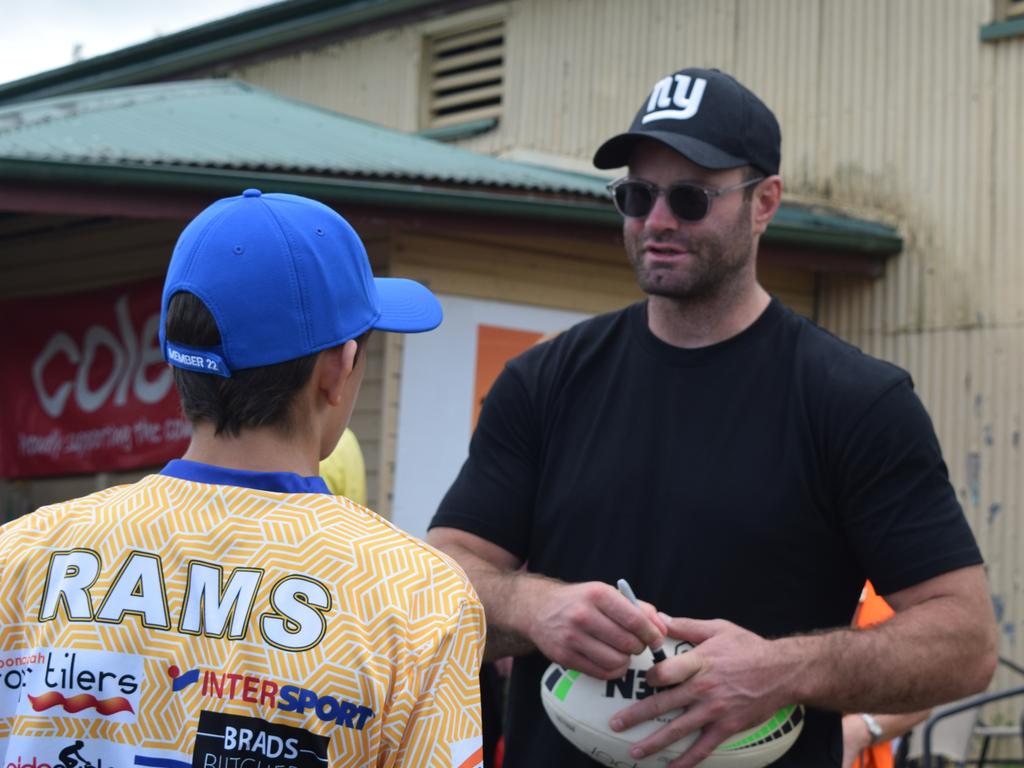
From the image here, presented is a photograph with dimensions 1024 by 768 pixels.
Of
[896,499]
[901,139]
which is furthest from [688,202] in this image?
[901,139]

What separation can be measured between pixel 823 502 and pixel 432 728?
1.15 m

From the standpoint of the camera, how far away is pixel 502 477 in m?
3.16

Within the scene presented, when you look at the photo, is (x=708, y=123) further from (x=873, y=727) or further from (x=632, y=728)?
(x=873, y=727)

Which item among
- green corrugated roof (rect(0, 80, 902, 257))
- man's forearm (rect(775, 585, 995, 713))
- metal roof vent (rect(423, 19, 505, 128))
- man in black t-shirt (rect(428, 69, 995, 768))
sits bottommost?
man's forearm (rect(775, 585, 995, 713))

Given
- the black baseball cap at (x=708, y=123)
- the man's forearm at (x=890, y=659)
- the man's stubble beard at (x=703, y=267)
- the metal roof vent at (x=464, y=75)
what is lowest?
the man's forearm at (x=890, y=659)

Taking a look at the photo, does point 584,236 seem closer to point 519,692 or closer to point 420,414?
point 420,414

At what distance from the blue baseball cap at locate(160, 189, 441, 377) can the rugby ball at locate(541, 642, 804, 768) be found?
0.90 meters

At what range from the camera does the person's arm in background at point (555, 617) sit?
2.59 m

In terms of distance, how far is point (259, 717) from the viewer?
197 centimetres

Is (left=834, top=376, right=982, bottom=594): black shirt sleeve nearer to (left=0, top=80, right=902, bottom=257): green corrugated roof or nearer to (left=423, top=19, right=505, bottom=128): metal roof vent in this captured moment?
(left=0, top=80, right=902, bottom=257): green corrugated roof

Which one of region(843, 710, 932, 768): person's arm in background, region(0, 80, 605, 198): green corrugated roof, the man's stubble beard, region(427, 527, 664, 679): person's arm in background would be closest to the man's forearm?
region(427, 527, 664, 679): person's arm in background

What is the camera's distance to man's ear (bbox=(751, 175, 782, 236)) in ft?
10.7

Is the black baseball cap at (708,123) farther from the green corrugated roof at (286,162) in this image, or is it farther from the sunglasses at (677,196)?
the green corrugated roof at (286,162)

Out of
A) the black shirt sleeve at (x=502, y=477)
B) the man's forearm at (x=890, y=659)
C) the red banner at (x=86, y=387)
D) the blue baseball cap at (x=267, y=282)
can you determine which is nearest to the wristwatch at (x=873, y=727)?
the man's forearm at (x=890, y=659)
